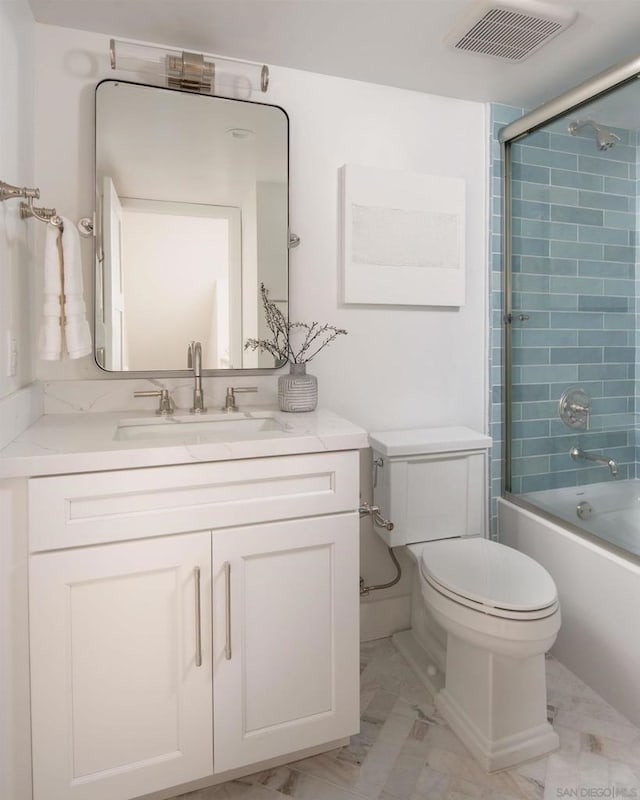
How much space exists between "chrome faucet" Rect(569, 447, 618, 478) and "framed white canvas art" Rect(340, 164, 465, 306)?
0.75 m

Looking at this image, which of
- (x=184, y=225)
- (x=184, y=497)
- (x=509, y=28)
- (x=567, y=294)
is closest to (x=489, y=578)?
(x=184, y=497)

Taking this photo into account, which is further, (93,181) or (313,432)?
(93,181)

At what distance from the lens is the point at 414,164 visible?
2.07m

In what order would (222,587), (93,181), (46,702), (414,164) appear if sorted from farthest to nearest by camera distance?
1. (414,164)
2. (93,181)
3. (222,587)
4. (46,702)

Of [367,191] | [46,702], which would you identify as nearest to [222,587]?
[46,702]

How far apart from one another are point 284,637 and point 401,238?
1.50m

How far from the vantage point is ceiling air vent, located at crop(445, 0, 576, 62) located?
5.05ft

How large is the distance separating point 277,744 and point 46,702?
1.95 ft

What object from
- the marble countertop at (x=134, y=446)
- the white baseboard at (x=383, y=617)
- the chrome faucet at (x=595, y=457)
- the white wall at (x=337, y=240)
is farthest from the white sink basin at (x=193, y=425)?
the chrome faucet at (x=595, y=457)

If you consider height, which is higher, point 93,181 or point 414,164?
point 414,164

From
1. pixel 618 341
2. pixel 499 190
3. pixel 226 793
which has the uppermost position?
pixel 499 190

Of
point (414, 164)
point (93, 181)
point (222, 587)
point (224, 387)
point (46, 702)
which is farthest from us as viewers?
point (414, 164)

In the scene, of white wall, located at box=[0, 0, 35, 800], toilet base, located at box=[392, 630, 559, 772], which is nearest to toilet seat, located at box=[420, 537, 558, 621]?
toilet base, located at box=[392, 630, 559, 772]

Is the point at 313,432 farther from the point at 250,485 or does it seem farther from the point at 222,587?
the point at 222,587
